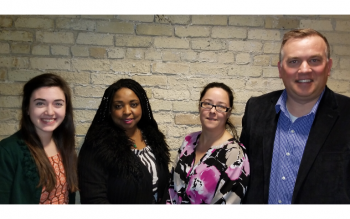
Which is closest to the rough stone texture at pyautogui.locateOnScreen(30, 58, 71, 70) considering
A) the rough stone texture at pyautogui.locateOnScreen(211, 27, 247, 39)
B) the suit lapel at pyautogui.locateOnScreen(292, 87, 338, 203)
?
the rough stone texture at pyautogui.locateOnScreen(211, 27, 247, 39)

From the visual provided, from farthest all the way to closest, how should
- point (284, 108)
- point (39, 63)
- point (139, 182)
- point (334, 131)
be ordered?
point (39, 63) → point (139, 182) → point (284, 108) → point (334, 131)

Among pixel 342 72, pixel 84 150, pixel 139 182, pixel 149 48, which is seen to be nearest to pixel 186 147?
pixel 139 182

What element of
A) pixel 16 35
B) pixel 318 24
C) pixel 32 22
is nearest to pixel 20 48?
pixel 16 35

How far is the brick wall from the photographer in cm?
222

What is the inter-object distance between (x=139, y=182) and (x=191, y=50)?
1029 millimetres

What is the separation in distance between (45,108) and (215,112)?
943 millimetres

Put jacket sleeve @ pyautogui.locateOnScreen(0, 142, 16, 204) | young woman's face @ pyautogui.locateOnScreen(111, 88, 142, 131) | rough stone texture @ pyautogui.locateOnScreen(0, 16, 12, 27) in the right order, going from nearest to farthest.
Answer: jacket sleeve @ pyautogui.locateOnScreen(0, 142, 16, 204) → young woman's face @ pyautogui.locateOnScreen(111, 88, 142, 131) → rough stone texture @ pyautogui.locateOnScreen(0, 16, 12, 27)

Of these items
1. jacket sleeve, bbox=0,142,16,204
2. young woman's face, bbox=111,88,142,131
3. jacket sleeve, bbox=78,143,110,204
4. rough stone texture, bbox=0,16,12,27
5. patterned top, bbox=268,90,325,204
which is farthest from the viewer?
rough stone texture, bbox=0,16,12,27

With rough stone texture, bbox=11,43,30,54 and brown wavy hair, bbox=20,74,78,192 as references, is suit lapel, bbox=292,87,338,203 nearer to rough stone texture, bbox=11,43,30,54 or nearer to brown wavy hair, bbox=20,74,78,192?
brown wavy hair, bbox=20,74,78,192

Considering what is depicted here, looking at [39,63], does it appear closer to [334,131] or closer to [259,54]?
[259,54]

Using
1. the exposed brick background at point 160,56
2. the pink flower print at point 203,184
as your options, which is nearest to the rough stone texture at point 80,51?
the exposed brick background at point 160,56

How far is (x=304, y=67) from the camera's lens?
158 cm

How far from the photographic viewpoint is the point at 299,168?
1.57 m

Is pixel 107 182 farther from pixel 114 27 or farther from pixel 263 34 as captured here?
pixel 263 34
